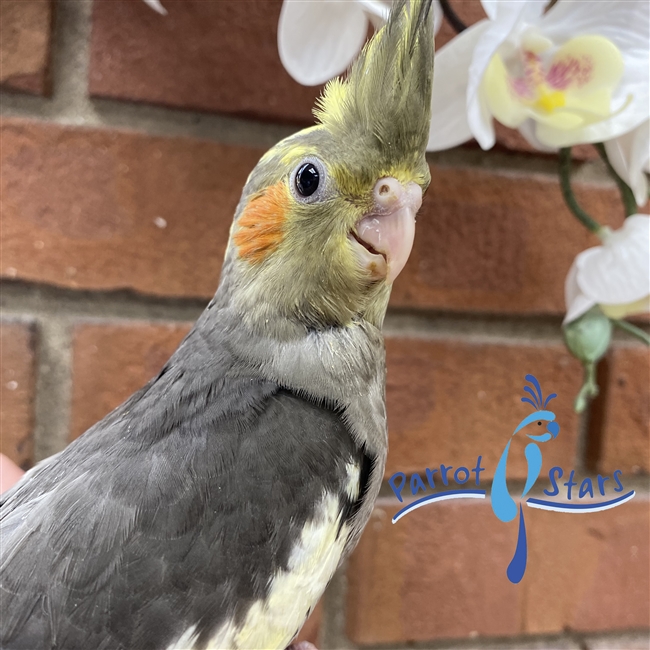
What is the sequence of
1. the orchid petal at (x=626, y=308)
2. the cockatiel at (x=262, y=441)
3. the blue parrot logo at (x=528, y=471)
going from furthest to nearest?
1. the blue parrot logo at (x=528, y=471)
2. the orchid petal at (x=626, y=308)
3. the cockatiel at (x=262, y=441)

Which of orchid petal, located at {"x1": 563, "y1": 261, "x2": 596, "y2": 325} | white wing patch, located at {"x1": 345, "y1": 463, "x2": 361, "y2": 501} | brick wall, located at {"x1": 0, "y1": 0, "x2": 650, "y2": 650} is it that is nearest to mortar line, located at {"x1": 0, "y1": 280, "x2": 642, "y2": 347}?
brick wall, located at {"x1": 0, "y1": 0, "x2": 650, "y2": 650}

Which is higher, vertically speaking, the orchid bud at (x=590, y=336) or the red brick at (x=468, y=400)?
the orchid bud at (x=590, y=336)

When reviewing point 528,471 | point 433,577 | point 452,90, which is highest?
point 452,90

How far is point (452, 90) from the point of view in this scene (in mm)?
395

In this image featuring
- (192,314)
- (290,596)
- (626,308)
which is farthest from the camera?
(192,314)

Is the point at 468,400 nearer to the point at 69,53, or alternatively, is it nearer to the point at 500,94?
the point at 500,94

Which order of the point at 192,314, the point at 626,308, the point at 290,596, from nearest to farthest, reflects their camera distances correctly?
the point at 290,596 → the point at 626,308 → the point at 192,314

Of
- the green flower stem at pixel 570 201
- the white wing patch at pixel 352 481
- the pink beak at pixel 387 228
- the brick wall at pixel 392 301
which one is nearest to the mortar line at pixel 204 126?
the brick wall at pixel 392 301

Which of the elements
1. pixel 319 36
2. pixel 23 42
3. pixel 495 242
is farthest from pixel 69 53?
pixel 495 242

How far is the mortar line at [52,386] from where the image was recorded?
49cm

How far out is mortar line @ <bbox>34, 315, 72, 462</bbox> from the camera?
488 mm

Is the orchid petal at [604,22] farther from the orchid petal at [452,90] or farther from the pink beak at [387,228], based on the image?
the pink beak at [387,228]

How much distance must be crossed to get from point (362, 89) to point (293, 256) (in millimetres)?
119

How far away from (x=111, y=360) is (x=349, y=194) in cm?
30
